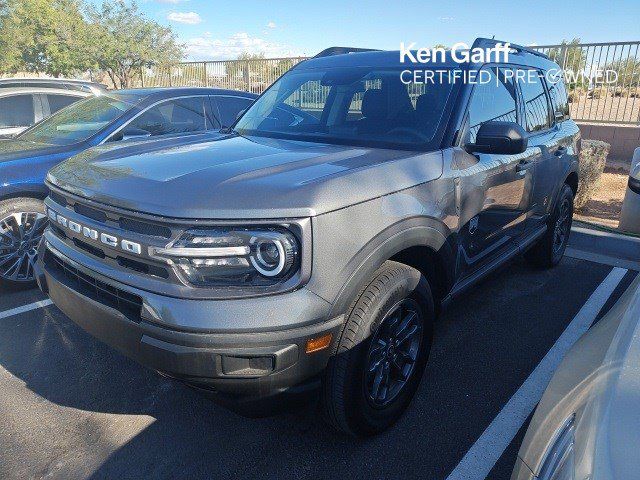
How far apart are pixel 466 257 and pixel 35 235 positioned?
3.49m

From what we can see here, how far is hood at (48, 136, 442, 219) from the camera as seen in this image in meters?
1.99

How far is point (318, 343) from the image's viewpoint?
2.04 metres

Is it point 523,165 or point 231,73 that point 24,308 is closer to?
point 523,165

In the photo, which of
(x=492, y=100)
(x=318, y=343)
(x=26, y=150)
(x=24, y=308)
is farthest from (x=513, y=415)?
(x=26, y=150)

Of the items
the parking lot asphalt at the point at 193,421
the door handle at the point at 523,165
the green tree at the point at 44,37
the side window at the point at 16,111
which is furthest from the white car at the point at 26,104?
the green tree at the point at 44,37

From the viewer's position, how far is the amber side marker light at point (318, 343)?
2.01 metres

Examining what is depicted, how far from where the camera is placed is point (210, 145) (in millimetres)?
2959

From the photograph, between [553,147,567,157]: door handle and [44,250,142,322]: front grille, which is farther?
[553,147,567,157]: door handle

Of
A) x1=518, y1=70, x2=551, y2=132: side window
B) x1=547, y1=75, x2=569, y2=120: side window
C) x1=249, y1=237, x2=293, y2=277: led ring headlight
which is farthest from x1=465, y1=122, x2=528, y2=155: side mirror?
x1=547, y1=75, x2=569, y2=120: side window

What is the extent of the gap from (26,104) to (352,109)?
514 centimetres

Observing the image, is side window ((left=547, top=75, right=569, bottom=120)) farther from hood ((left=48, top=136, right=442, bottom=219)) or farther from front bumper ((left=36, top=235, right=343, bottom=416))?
front bumper ((left=36, top=235, right=343, bottom=416))

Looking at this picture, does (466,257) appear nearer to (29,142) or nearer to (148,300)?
(148,300)

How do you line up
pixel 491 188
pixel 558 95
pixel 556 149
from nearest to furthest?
pixel 491 188, pixel 556 149, pixel 558 95

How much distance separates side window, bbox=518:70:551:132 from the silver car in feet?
8.61
